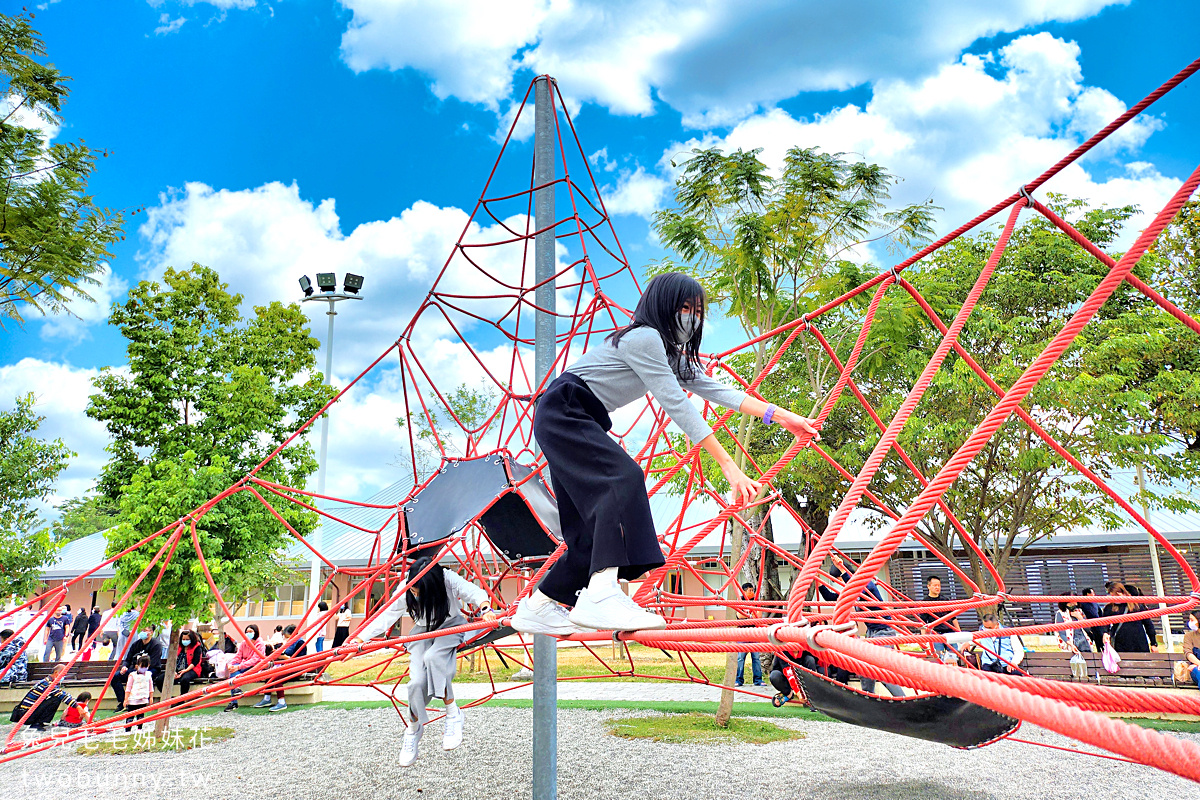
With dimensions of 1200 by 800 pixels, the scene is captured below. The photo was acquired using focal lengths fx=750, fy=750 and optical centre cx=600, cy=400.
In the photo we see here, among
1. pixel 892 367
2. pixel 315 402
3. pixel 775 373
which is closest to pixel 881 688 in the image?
pixel 892 367

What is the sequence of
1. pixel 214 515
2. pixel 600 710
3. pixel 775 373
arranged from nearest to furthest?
1. pixel 214 515
2. pixel 600 710
3. pixel 775 373

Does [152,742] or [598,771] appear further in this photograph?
[152,742]

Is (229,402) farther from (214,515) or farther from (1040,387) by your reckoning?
(1040,387)

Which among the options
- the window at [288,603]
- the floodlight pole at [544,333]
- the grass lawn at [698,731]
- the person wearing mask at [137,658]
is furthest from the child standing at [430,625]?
the window at [288,603]

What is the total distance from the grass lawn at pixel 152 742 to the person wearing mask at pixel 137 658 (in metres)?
0.83

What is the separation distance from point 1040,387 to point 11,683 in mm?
13530

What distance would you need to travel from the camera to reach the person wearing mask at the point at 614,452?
1909mm

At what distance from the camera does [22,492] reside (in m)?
11.4

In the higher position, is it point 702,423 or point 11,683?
point 702,423

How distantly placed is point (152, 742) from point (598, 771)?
4.53 m

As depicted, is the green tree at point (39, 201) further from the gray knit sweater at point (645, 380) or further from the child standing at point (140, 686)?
the gray knit sweater at point (645, 380)

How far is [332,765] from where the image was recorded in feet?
20.3

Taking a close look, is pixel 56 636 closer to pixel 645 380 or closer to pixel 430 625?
pixel 430 625

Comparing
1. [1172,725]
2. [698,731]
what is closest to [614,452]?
[698,731]
